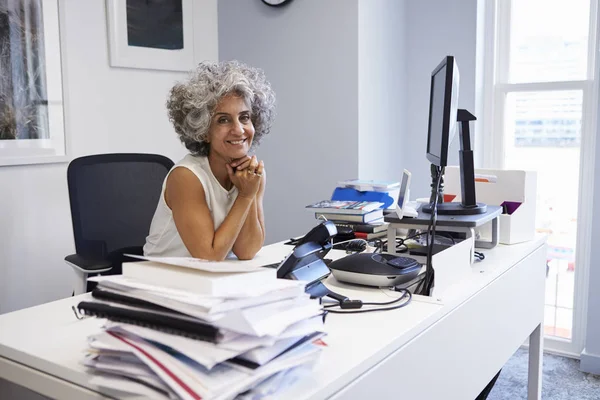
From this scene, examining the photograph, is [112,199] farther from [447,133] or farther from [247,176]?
[447,133]

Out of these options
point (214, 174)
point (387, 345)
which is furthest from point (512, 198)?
point (387, 345)

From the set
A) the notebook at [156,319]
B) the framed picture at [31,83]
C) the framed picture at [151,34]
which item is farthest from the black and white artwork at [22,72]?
the notebook at [156,319]

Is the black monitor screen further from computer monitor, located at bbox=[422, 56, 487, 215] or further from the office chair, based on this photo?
the office chair

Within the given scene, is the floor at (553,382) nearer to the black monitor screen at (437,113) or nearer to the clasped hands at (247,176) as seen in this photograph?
the black monitor screen at (437,113)

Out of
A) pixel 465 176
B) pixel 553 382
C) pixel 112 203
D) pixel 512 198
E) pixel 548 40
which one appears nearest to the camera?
pixel 465 176

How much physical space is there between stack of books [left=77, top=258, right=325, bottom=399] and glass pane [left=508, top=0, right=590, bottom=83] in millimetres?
2691

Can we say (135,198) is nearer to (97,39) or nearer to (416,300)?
(97,39)

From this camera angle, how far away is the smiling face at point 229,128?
183 cm

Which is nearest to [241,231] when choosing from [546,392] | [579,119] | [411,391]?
[411,391]

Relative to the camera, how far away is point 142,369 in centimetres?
84

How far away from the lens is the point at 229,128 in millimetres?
1839

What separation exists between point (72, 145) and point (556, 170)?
2.46 meters

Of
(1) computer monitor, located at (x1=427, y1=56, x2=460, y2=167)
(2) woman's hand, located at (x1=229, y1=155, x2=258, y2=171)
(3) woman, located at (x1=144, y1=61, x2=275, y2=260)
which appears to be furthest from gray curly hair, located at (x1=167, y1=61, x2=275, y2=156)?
(1) computer monitor, located at (x1=427, y1=56, x2=460, y2=167)

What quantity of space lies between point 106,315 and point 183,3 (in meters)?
2.59
